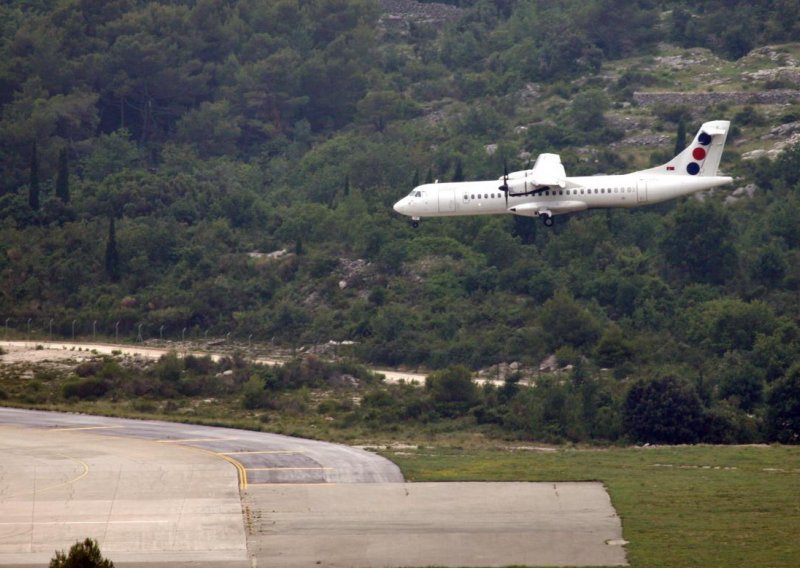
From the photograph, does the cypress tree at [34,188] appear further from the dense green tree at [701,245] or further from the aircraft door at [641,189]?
the aircraft door at [641,189]

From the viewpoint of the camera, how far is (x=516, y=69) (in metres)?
152

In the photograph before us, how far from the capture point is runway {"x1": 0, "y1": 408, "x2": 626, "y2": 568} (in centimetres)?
5331

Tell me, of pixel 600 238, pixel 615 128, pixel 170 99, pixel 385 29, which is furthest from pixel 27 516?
pixel 385 29

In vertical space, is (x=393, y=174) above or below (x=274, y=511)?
above

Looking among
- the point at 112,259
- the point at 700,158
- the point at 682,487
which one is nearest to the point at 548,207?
the point at 700,158

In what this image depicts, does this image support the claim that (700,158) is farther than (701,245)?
No

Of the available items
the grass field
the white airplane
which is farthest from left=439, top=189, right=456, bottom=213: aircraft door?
the grass field

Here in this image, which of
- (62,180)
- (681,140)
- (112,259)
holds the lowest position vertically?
(112,259)

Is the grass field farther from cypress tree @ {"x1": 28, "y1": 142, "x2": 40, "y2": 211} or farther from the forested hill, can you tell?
cypress tree @ {"x1": 28, "y1": 142, "x2": 40, "y2": 211}

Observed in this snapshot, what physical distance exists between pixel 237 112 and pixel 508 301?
49.2 m

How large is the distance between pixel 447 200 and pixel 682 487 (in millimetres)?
32746

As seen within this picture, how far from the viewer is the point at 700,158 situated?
92.8 metres

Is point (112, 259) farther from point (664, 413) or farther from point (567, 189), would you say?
point (664, 413)

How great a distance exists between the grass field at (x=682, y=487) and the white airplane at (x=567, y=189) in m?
18.6
